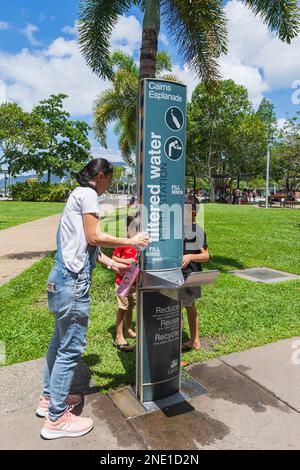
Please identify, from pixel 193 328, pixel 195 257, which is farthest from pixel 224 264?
pixel 195 257

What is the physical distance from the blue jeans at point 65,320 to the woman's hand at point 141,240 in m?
0.39

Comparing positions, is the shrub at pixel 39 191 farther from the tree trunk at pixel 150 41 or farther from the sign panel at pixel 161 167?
the sign panel at pixel 161 167

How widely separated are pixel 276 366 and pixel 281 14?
21.9 feet

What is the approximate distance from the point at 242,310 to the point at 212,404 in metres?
2.42

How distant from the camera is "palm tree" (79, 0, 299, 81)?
21.4 feet

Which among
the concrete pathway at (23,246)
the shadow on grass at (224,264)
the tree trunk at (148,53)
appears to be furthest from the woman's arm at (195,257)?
the shadow on grass at (224,264)

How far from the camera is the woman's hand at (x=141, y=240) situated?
8.96ft

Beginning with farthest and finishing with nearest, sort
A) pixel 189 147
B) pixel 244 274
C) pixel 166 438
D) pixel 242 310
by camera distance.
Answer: pixel 189 147
pixel 244 274
pixel 242 310
pixel 166 438

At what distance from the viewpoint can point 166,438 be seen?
2723 millimetres

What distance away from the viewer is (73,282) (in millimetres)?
2686

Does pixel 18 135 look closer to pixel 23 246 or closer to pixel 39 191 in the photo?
pixel 39 191

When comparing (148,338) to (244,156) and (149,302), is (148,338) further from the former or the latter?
(244,156)
